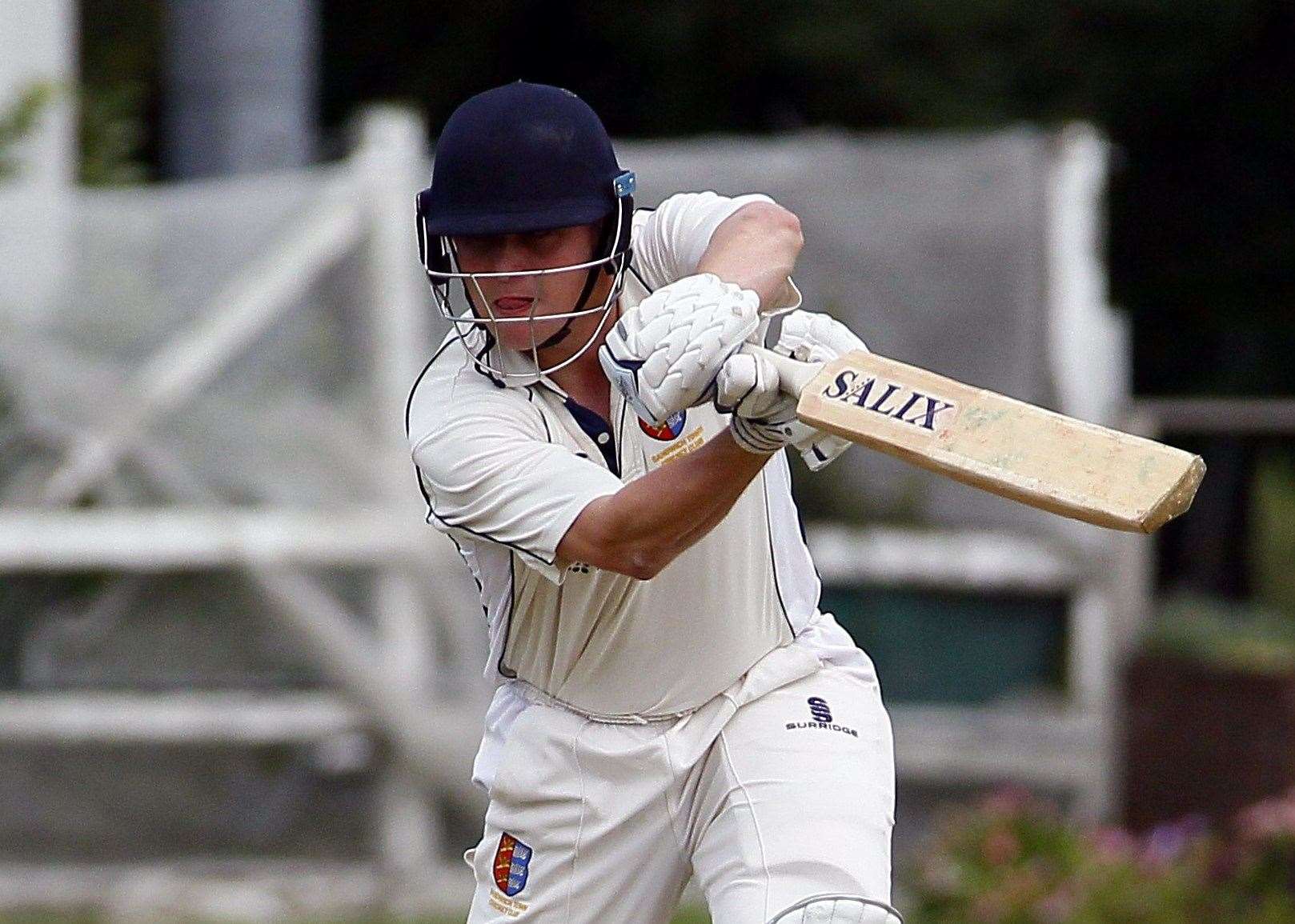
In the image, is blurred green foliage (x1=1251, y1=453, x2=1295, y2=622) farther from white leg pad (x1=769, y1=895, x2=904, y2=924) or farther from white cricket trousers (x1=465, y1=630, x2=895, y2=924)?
white leg pad (x1=769, y1=895, x2=904, y2=924)

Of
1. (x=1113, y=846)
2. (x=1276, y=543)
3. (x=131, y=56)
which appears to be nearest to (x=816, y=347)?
(x=1113, y=846)

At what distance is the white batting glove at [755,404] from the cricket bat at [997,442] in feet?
0.09

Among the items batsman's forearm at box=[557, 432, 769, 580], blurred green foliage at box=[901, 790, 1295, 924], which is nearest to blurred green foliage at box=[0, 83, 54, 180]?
blurred green foliage at box=[901, 790, 1295, 924]

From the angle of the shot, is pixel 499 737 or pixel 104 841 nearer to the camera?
pixel 499 737

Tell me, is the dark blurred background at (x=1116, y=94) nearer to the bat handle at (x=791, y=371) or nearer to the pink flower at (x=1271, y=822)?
the pink flower at (x=1271, y=822)

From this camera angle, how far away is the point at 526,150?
3.33 meters

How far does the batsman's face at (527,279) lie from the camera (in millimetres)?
3379

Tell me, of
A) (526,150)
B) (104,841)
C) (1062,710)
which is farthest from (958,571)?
(526,150)

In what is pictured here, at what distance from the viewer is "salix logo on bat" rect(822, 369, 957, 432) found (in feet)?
10.2

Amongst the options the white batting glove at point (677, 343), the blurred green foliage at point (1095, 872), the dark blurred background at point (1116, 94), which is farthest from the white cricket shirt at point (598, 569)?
the dark blurred background at point (1116, 94)

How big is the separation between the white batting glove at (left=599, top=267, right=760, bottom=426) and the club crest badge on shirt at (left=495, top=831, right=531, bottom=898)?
855 mm

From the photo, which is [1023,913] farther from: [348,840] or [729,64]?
[729,64]

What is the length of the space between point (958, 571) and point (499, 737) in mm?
3666

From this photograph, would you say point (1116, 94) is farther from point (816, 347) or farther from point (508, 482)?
point (508, 482)
